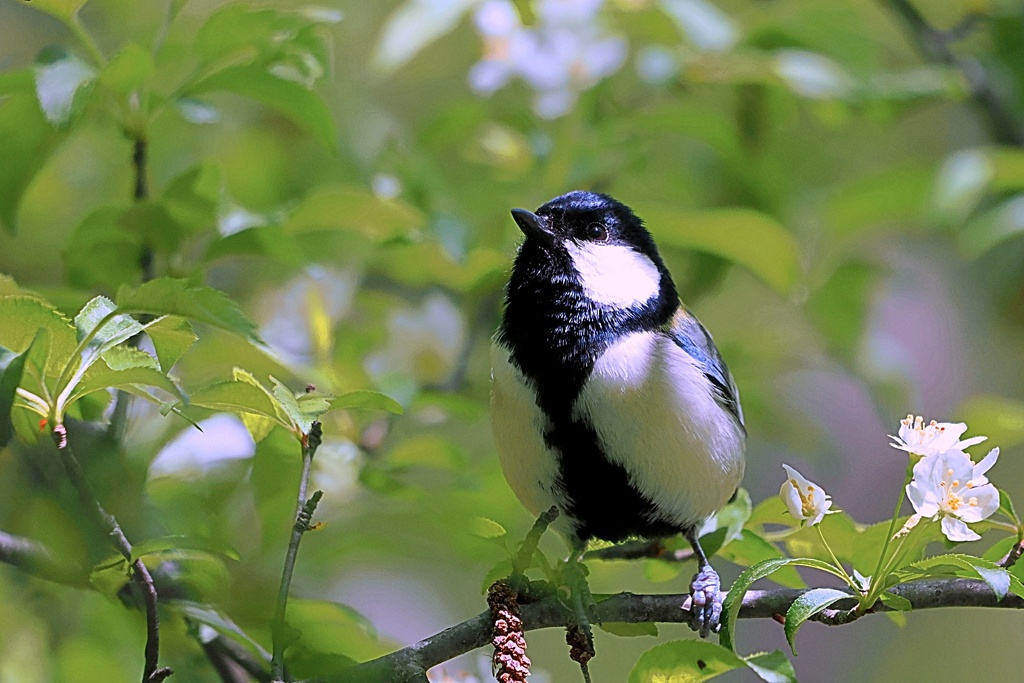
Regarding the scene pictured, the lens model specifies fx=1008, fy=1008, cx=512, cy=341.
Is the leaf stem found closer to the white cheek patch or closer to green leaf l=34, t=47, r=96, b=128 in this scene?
the white cheek patch

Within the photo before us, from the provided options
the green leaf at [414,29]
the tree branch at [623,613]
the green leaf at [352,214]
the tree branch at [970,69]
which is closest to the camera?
the tree branch at [623,613]

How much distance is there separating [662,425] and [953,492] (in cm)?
37

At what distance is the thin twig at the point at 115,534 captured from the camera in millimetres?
891

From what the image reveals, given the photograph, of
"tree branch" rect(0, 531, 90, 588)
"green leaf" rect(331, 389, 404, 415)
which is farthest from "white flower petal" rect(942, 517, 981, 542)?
"tree branch" rect(0, 531, 90, 588)

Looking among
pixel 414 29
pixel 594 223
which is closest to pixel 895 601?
pixel 594 223

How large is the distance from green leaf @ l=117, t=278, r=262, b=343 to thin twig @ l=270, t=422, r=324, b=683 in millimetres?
130

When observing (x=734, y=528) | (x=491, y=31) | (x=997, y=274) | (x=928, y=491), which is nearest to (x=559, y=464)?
(x=734, y=528)

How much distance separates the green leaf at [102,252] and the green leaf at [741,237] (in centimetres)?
77

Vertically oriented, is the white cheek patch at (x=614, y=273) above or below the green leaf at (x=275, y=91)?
below

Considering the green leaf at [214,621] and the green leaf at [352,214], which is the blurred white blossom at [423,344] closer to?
the green leaf at [352,214]

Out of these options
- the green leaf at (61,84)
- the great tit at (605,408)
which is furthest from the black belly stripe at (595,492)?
the green leaf at (61,84)

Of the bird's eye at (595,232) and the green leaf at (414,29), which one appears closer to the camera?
the bird's eye at (595,232)

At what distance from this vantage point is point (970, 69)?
2.18 m

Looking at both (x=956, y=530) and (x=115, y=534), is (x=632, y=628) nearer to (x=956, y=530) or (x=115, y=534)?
(x=956, y=530)
